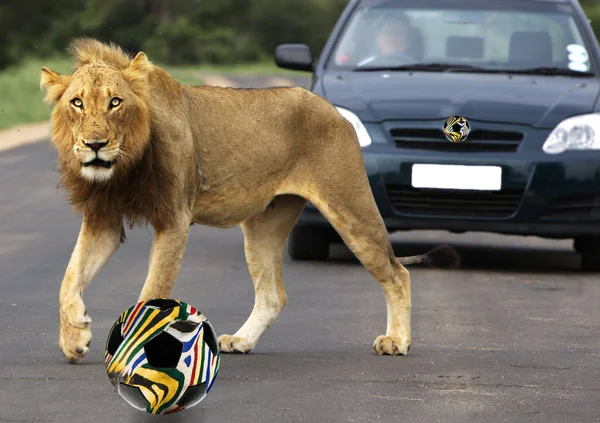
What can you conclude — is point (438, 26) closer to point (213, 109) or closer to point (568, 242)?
point (568, 242)

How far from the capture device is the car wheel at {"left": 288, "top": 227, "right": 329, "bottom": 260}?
1009 centimetres

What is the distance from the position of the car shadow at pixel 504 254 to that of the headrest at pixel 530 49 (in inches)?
50.3

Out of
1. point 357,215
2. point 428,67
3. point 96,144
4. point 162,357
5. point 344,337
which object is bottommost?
point 428,67

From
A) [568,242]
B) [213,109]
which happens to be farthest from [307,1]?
[213,109]

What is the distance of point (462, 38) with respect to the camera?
10875 millimetres

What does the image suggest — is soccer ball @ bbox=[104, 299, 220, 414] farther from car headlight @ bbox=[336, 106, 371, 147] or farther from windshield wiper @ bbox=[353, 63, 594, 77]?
windshield wiper @ bbox=[353, 63, 594, 77]

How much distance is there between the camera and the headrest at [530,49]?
10.7 metres

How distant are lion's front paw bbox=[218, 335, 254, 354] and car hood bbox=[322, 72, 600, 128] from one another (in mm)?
2965

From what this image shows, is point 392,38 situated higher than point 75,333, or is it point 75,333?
point 75,333

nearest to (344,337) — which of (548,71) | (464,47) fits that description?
(548,71)

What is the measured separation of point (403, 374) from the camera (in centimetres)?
647

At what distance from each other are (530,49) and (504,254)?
1373mm

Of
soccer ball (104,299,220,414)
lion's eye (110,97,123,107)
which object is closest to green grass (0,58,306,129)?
lion's eye (110,97,123,107)

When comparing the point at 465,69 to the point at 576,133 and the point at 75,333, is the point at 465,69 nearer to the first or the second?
the point at 576,133
